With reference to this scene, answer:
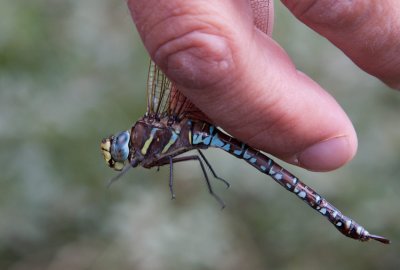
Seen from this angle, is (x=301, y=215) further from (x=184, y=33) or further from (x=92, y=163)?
(x=184, y=33)


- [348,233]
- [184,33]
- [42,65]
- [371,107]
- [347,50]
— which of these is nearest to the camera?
[184,33]

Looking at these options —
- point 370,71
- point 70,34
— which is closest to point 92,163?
point 70,34

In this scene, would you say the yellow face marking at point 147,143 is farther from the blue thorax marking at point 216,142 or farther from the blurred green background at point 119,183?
the blurred green background at point 119,183

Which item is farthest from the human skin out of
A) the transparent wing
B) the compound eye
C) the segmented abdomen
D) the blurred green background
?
the blurred green background

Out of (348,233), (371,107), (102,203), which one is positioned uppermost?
(371,107)

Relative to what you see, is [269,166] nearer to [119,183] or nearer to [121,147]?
[121,147]

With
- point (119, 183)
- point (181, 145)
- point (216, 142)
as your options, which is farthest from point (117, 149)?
point (119, 183)
